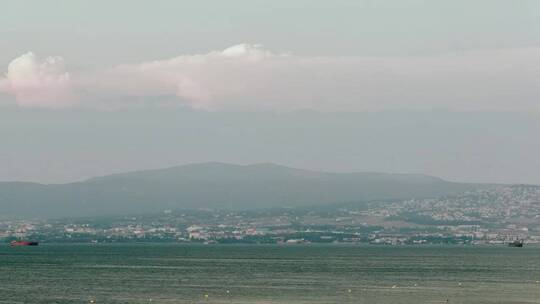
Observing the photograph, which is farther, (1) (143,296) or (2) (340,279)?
(2) (340,279)

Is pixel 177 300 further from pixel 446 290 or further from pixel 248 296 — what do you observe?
pixel 446 290

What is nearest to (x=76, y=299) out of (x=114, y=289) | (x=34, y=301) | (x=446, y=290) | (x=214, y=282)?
(x=34, y=301)

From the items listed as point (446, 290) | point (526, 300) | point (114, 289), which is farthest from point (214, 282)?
point (526, 300)

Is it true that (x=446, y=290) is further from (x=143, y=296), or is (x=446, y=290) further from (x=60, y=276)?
(x=60, y=276)

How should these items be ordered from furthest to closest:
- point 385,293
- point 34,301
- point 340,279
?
point 340,279 → point 385,293 → point 34,301

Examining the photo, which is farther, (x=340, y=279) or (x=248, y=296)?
(x=340, y=279)

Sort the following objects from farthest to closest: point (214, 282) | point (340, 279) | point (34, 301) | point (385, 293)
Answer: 1. point (340, 279)
2. point (214, 282)
3. point (385, 293)
4. point (34, 301)

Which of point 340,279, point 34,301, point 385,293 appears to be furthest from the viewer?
point 340,279

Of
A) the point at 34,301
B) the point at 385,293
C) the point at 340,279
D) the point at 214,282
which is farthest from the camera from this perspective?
the point at 340,279
